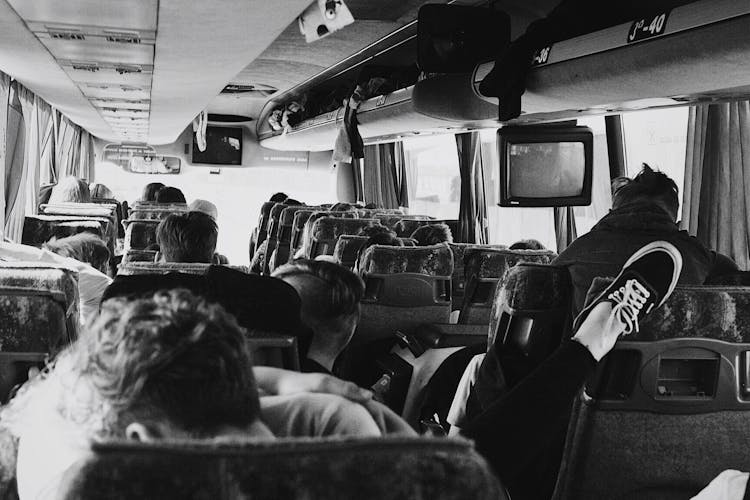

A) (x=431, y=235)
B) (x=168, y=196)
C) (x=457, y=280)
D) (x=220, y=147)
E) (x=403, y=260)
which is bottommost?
(x=457, y=280)

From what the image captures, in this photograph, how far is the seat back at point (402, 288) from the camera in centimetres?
497

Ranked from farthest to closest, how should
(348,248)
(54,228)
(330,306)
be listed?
(54,228) < (348,248) < (330,306)

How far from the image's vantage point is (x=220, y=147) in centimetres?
2323

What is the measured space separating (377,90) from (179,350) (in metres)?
10.8

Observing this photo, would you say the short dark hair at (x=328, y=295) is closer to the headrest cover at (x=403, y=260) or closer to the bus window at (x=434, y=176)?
the headrest cover at (x=403, y=260)

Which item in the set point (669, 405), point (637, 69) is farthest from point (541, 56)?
point (669, 405)

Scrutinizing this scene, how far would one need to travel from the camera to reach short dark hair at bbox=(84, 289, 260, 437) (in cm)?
100

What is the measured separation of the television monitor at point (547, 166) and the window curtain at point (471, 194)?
5733mm

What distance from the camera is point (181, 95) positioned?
9.59 m

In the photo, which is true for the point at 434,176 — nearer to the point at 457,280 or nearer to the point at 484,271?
the point at 457,280

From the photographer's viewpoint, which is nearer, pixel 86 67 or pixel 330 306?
pixel 330 306

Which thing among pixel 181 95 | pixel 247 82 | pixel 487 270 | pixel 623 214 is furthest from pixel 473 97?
pixel 247 82

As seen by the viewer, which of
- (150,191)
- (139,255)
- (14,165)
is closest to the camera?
(139,255)

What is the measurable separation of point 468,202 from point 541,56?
5.77 m
